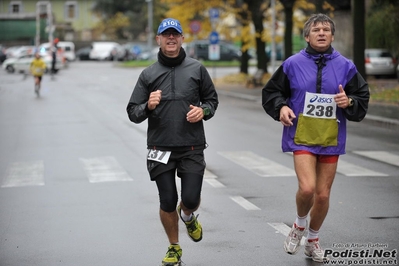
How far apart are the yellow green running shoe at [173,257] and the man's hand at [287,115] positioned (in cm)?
127

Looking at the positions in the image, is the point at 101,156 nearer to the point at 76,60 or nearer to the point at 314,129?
the point at 314,129

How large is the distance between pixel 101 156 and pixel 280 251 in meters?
7.61

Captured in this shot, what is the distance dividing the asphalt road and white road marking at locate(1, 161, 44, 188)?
18 mm

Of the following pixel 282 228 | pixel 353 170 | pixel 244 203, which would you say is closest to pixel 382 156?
pixel 353 170

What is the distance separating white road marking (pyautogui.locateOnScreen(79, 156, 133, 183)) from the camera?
12.1 metres

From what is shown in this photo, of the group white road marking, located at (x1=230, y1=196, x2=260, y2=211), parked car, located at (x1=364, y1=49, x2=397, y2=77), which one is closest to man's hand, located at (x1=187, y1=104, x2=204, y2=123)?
white road marking, located at (x1=230, y1=196, x2=260, y2=211)

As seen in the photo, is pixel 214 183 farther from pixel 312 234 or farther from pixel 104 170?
pixel 312 234

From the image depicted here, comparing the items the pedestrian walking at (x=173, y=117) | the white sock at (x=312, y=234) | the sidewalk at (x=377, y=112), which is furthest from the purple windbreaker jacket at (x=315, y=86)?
the sidewalk at (x=377, y=112)

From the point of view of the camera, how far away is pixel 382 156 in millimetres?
14633

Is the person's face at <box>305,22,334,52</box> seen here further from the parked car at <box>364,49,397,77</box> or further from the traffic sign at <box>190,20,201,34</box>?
the traffic sign at <box>190,20,201,34</box>

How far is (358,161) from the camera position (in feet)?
45.7

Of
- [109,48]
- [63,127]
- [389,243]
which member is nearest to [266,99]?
[389,243]

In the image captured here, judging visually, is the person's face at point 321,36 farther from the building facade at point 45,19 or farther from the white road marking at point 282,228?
the building facade at point 45,19

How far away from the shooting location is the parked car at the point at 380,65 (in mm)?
40000
